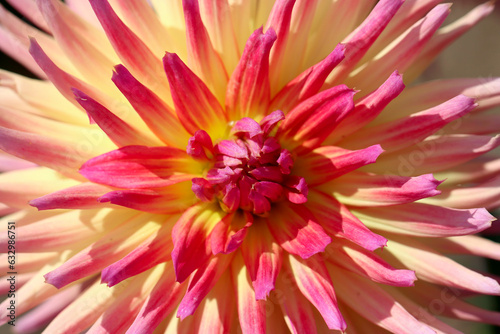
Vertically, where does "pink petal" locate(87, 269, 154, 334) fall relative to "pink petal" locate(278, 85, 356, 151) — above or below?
below

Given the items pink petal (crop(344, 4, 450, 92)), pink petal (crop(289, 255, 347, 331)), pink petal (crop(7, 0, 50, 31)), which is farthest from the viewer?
pink petal (crop(7, 0, 50, 31))

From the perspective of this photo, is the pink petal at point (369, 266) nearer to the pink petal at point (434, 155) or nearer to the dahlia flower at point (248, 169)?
the dahlia flower at point (248, 169)

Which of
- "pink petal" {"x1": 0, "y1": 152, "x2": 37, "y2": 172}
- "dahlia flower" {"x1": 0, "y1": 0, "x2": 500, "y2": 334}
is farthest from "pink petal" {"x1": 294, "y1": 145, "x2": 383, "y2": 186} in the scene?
"pink petal" {"x1": 0, "y1": 152, "x2": 37, "y2": 172}

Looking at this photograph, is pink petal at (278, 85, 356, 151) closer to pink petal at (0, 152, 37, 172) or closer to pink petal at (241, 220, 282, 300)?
pink petal at (241, 220, 282, 300)

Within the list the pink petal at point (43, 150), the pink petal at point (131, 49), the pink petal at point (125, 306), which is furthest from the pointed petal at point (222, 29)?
the pink petal at point (125, 306)

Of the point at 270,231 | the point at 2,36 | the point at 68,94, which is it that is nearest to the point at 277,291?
the point at 270,231

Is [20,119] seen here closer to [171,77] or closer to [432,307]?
[171,77]

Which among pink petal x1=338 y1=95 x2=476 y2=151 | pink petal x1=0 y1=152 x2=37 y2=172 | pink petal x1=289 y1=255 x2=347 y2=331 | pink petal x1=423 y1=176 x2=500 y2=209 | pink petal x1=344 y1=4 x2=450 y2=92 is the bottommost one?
pink petal x1=423 y1=176 x2=500 y2=209
